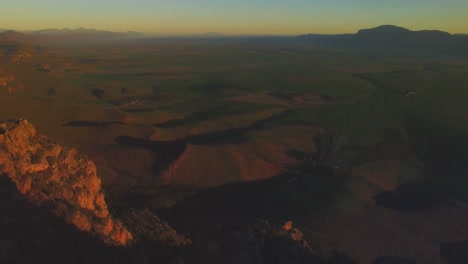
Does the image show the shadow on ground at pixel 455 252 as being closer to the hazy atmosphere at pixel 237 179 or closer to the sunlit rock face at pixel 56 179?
the hazy atmosphere at pixel 237 179

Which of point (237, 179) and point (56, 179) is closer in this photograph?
point (56, 179)

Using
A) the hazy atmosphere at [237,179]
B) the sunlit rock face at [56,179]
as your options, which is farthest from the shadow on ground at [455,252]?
the sunlit rock face at [56,179]

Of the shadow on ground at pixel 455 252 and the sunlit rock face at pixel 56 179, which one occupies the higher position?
the sunlit rock face at pixel 56 179

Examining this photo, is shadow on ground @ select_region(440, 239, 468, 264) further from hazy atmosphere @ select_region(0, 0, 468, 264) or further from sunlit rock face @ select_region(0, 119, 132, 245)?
sunlit rock face @ select_region(0, 119, 132, 245)

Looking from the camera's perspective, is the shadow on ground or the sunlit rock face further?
the shadow on ground

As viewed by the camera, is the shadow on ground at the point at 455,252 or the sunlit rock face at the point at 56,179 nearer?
the sunlit rock face at the point at 56,179

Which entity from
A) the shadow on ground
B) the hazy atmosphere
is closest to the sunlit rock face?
the hazy atmosphere

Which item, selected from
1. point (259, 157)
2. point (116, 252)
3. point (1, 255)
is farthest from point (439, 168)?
point (1, 255)

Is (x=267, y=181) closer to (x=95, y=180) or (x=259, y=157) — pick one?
(x=259, y=157)

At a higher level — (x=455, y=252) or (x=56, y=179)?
(x=56, y=179)
